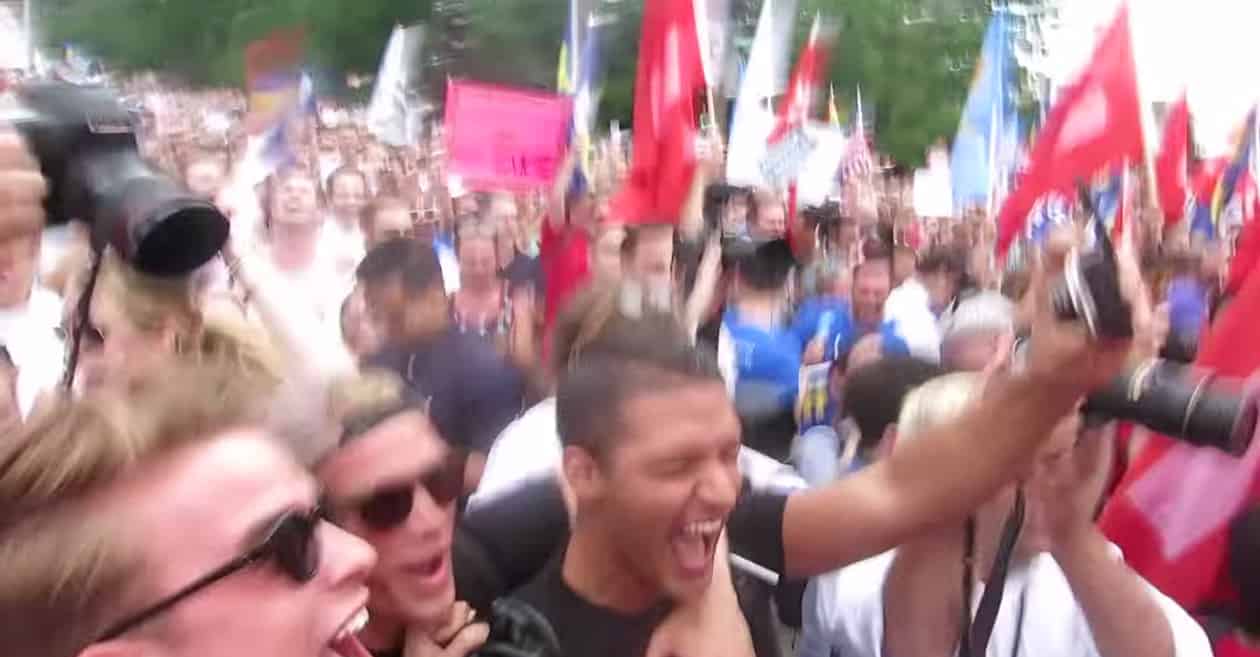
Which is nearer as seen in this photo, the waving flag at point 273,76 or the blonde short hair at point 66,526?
the blonde short hair at point 66,526

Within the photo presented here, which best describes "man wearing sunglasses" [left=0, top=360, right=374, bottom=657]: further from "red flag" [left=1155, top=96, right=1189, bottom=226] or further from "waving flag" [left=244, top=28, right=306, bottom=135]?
"red flag" [left=1155, top=96, right=1189, bottom=226]

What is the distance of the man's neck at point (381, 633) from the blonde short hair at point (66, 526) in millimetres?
578

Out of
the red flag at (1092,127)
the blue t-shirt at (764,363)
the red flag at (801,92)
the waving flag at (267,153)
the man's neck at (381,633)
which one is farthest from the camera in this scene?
the red flag at (801,92)

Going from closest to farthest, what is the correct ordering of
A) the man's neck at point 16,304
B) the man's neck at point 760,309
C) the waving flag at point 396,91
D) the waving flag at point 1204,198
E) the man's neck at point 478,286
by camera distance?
1. the man's neck at point 16,304
2. the man's neck at point 478,286
3. the man's neck at point 760,309
4. the waving flag at point 1204,198
5. the waving flag at point 396,91

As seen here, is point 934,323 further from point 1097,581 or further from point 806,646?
point 1097,581

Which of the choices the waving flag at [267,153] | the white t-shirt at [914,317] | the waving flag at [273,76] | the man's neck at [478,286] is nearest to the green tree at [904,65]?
the white t-shirt at [914,317]

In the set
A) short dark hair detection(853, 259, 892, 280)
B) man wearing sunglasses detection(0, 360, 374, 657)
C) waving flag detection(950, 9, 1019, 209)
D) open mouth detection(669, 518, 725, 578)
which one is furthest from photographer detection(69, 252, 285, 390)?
waving flag detection(950, 9, 1019, 209)

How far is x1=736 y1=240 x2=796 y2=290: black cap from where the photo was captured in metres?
5.37

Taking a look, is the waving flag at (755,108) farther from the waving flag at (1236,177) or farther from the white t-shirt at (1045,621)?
the white t-shirt at (1045,621)

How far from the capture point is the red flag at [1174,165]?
8.53 meters

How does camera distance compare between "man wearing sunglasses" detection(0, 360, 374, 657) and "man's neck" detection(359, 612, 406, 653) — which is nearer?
"man wearing sunglasses" detection(0, 360, 374, 657)

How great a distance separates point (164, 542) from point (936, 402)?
153 centimetres

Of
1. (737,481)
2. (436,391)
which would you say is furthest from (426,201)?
(737,481)

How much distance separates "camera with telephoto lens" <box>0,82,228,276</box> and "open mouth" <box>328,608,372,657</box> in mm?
495
